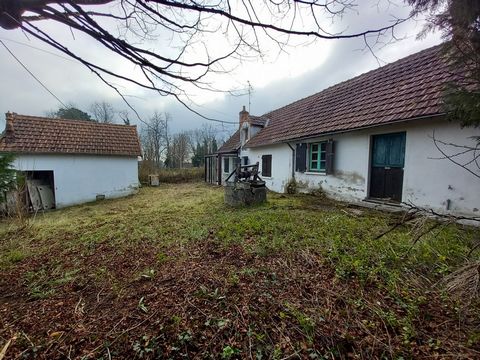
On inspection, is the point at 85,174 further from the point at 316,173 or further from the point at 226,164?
the point at 316,173

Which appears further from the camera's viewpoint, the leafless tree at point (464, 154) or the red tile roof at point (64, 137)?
the red tile roof at point (64, 137)

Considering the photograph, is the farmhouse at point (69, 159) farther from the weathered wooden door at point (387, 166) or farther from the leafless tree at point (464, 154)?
the leafless tree at point (464, 154)

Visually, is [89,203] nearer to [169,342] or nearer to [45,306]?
[45,306]

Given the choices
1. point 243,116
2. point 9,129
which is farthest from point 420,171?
point 9,129

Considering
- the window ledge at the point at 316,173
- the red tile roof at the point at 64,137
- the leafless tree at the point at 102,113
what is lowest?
the window ledge at the point at 316,173

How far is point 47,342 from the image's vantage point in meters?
2.14

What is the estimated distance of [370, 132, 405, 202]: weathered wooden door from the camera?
6.73m

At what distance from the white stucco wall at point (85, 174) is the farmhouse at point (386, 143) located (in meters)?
9.39

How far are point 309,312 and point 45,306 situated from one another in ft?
9.96

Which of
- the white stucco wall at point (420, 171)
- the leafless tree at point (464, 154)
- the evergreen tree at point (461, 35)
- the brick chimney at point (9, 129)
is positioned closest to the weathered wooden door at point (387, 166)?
the white stucco wall at point (420, 171)

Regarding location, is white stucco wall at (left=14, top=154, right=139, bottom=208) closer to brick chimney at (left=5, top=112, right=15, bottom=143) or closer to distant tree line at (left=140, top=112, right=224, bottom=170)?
brick chimney at (left=5, top=112, right=15, bottom=143)

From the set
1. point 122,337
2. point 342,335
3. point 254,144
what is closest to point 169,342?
point 122,337

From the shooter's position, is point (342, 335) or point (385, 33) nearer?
point (342, 335)

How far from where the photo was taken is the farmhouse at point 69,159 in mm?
11914
